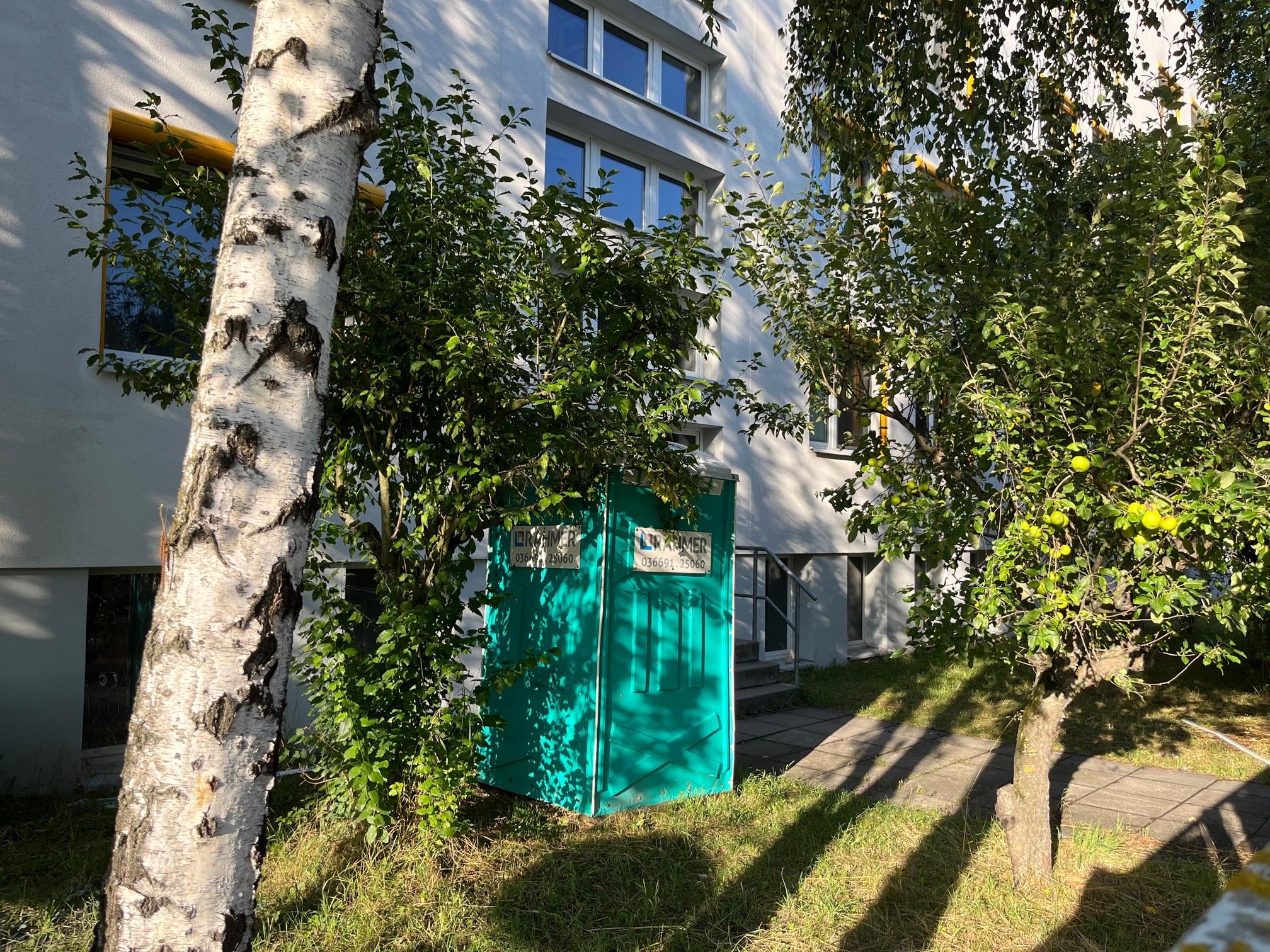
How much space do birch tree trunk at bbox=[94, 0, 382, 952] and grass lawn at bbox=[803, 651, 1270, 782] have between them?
6.10 m

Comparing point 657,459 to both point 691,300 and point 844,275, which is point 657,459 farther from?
point 844,275

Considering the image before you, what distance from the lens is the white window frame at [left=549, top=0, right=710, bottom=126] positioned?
10570mm

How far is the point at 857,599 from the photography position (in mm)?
13969

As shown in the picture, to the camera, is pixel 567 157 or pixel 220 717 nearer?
pixel 220 717

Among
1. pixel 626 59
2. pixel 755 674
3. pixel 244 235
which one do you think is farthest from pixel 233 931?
pixel 626 59

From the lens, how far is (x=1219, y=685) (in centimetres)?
1029

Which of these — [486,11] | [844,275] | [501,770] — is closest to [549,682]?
[501,770]

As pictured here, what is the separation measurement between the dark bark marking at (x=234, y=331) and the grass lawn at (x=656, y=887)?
269 centimetres

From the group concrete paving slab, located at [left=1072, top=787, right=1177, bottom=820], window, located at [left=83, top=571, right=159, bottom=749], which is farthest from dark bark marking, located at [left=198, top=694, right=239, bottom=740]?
concrete paving slab, located at [left=1072, top=787, right=1177, bottom=820]

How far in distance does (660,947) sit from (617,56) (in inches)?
396

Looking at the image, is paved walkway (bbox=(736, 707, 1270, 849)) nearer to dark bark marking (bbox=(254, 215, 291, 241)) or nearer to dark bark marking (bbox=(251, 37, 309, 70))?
dark bark marking (bbox=(254, 215, 291, 241))

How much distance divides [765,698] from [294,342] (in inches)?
310

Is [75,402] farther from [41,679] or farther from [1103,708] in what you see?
[1103,708]

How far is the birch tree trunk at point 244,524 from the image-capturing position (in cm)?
167
